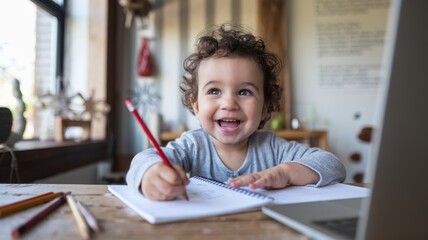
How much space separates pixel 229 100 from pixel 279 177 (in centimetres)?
27

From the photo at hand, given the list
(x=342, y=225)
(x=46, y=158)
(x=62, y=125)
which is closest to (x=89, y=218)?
(x=342, y=225)

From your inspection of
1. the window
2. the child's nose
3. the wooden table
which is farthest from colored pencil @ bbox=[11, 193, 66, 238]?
the window

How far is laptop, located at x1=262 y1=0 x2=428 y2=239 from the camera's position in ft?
0.83

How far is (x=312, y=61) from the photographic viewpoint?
8.51 feet

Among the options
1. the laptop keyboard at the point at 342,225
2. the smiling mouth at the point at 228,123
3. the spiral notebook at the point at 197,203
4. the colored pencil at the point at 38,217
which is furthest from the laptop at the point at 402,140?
the smiling mouth at the point at 228,123

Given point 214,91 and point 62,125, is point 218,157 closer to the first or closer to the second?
point 214,91

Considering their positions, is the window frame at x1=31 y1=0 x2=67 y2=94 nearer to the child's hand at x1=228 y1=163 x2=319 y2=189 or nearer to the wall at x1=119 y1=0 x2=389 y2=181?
the wall at x1=119 y1=0 x2=389 y2=181

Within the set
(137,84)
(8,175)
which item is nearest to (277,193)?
(8,175)

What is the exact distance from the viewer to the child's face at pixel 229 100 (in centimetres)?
81

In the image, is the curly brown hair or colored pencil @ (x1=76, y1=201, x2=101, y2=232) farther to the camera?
the curly brown hair

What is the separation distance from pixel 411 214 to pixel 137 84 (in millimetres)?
2505

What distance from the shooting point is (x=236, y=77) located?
813 millimetres

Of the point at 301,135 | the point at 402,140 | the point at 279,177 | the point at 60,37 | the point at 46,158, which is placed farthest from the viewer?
the point at 301,135

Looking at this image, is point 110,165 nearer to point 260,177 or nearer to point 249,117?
point 249,117
